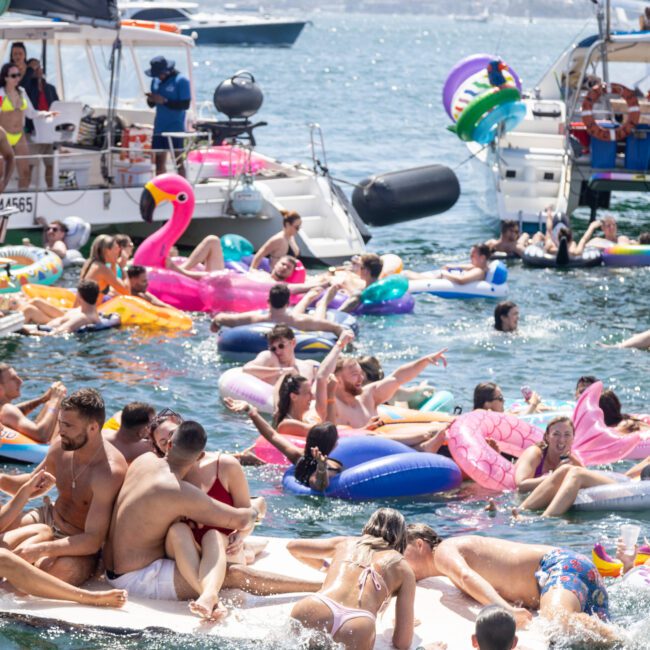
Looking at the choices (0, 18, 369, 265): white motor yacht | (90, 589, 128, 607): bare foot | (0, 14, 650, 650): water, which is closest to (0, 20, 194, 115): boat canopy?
(0, 18, 369, 265): white motor yacht

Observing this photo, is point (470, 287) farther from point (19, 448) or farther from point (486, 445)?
point (19, 448)

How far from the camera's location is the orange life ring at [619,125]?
840 inches

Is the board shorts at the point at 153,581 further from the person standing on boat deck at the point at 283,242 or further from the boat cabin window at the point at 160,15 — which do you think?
the boat cabin window at the point at 160,15

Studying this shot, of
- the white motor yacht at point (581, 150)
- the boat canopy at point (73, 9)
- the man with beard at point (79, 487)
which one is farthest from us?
the white motor yacht at point (581, 150)

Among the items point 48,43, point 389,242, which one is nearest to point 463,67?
point 389,242

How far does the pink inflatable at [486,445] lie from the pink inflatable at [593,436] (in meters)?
0.33

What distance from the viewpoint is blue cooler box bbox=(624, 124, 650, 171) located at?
21438 mm

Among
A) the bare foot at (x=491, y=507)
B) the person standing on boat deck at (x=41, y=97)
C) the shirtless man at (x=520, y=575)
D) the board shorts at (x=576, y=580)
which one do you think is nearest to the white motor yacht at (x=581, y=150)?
the person standing on boat deck at (x=41, y=97)

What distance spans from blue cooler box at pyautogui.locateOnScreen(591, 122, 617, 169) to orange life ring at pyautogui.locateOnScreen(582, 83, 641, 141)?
11 cm

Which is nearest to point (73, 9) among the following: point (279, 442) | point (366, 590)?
point (279, 442)

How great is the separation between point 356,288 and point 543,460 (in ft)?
22.5

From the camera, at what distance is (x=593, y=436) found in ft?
34.7

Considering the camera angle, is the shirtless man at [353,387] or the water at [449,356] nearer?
the water at [449,356]

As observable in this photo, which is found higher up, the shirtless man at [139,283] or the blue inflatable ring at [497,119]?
the blue inflatable ring at [497,119]
